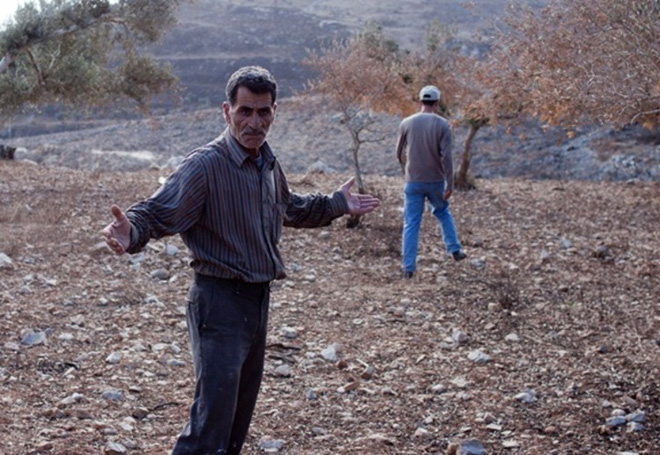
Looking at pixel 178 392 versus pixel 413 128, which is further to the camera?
pixel 413 128

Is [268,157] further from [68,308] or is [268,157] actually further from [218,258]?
[68,308]

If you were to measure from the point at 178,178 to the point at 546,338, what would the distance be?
4.70m

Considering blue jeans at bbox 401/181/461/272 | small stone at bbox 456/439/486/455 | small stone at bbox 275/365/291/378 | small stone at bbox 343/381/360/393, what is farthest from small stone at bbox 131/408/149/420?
blue jeans at bbox 401/181/461/272

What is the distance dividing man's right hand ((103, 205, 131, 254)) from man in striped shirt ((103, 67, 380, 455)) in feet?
0.32

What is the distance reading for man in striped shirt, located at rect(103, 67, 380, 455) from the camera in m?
3.38

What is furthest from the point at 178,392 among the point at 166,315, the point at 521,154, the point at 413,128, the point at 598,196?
the point at 521,154

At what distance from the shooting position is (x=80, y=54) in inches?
626

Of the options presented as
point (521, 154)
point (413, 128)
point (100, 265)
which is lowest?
point (521, 154)

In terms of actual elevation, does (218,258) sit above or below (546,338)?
above

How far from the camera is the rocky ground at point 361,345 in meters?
5.12

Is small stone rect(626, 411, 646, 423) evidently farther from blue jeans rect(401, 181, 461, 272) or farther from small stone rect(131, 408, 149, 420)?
blue jeans rect(401, 181, 461, 272)

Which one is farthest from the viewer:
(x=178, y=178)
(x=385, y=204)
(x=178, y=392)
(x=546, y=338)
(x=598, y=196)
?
(x=598, y=196)

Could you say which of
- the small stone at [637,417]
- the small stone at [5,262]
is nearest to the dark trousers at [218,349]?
the small stone at [637,417]

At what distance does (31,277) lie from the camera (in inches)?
329
